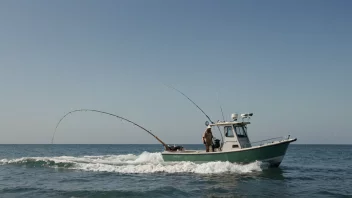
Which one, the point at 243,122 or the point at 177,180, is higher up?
the point at 243,122

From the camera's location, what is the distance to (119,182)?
16047 mm

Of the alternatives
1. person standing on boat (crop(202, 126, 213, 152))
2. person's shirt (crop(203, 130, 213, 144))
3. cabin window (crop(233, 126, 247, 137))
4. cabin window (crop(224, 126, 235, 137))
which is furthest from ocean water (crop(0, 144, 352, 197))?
cabin window (crop(233, 126, 247, 137))

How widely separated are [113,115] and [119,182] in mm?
7282

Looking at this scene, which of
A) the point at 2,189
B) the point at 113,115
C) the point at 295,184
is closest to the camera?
the point at 2,189

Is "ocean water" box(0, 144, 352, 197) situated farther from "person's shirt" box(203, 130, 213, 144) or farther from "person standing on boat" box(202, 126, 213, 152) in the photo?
"person's shirt" box(203, 130, 213, 144)

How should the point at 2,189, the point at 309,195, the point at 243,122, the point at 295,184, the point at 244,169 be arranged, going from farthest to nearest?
the point at 243,122 → the point at 244,169 → the point at 295,184 → the point at 2,189 → the point at 309,195

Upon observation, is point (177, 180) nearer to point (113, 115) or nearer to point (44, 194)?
point (44, 194)

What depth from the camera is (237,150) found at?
18516 millimetres

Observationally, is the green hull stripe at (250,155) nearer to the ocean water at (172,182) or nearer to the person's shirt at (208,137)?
the ocean water at (172,182)

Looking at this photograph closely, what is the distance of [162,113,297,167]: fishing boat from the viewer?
18484mm

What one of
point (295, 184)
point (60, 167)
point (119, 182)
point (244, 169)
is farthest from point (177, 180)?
point (60, 167)

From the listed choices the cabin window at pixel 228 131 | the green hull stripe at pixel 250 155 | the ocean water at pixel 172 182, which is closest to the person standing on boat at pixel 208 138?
the green hull stripe at pixel 250 155

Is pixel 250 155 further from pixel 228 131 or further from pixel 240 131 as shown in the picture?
pixel 228 131

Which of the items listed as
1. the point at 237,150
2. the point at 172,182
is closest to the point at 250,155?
the point at 237,150
